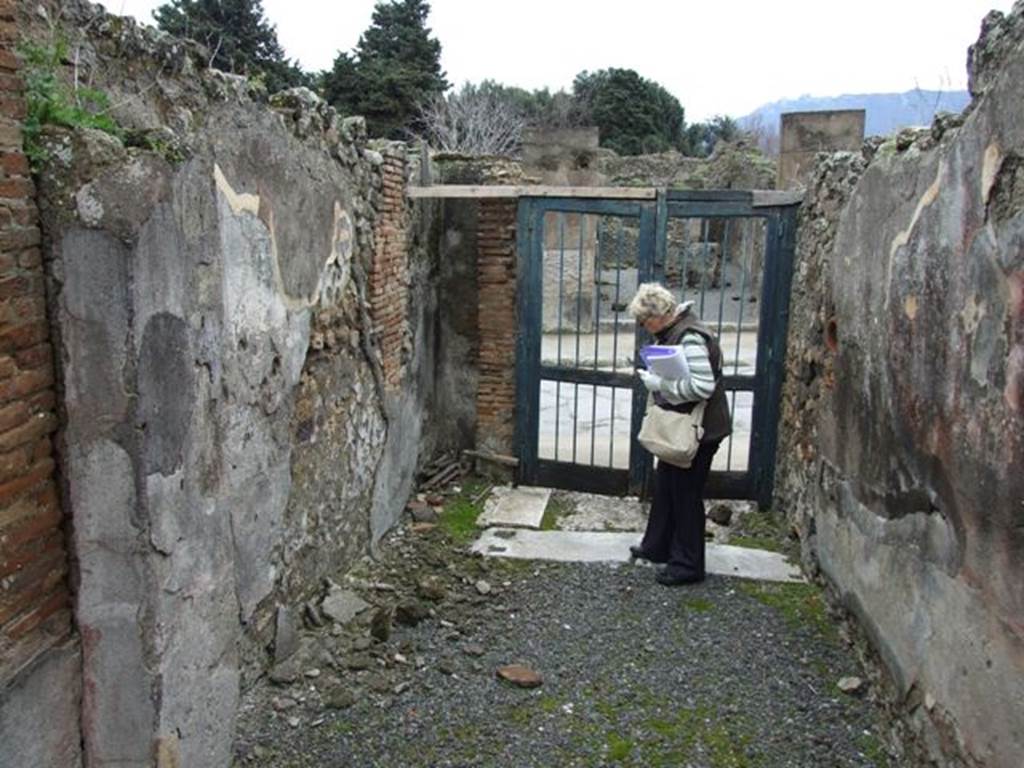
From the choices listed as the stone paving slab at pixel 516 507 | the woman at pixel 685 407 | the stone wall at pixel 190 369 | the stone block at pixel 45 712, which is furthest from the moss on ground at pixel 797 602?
the stone block at pixel 45 712

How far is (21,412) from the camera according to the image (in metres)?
2.34

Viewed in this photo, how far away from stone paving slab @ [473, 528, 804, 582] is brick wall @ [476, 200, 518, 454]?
114 centimetres

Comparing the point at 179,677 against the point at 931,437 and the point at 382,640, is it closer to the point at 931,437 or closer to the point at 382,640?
the point at 382,640

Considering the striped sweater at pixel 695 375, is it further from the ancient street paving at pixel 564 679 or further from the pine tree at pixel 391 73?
the pine tree at pixel 391 73

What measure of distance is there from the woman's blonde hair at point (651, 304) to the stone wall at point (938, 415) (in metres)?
0.88

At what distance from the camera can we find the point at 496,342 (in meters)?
6.67

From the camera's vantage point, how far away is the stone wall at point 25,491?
2270 mm

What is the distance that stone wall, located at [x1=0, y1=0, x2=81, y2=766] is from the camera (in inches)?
89.4

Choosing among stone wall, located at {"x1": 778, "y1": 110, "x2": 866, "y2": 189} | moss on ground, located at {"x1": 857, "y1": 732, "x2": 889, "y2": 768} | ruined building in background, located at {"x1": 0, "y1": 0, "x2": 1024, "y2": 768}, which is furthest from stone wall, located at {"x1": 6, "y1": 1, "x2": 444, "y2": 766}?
stone wall, located at {"x1": 778, "y1": 110, "x2": 866, "y2": 189}

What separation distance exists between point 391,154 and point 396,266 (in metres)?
0.71

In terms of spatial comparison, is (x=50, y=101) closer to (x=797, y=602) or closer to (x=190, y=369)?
(x=190, y=369)

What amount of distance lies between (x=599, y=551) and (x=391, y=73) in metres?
21.1

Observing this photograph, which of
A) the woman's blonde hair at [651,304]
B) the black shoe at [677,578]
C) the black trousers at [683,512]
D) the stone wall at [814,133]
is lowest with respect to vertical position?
the black shoe at [677,578]

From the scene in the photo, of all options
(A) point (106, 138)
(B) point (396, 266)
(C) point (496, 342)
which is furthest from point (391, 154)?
(A) point (106, 138)
